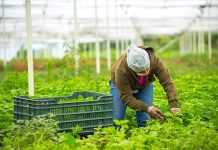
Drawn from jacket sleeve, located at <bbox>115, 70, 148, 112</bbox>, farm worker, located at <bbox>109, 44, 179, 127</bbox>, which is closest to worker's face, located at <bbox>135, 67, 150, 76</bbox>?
farm worker, located at <bbox>109, 44, 179, 127</bbox>

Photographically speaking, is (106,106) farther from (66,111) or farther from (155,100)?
(155,100)

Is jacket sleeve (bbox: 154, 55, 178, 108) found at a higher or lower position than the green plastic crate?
higher

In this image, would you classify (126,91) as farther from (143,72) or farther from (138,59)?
(138,59)

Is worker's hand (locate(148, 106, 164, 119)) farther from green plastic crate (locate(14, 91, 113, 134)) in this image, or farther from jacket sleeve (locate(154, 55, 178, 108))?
green plastic crate (locate(14, 91, 113, 134))

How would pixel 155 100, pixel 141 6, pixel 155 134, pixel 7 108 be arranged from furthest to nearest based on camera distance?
pixel 141 6, pixel 155 100, pixel 7 108, pixel 155 134

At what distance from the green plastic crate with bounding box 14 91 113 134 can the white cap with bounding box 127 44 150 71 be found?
47 centimetres

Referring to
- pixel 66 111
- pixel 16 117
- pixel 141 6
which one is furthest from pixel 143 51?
pixel 141 6

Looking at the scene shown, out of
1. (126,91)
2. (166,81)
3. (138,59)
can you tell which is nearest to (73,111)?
(126,91)

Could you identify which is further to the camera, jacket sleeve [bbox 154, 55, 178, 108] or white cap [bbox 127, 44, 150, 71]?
jacket sleeve [bbox 154, 55, 178, 108]

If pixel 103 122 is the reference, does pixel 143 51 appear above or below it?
above

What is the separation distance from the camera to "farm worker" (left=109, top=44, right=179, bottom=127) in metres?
5.88

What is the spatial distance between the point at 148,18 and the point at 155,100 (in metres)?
19.3

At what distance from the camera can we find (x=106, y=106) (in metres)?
5.80

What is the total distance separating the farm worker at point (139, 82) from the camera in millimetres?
5883
